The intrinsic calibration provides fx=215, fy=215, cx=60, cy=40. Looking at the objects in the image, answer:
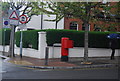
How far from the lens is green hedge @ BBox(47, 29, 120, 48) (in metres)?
16.4

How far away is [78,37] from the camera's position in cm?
1709

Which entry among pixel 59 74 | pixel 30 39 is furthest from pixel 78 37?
pixel 59 74

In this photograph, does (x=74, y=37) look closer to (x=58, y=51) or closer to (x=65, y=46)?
(x=58, y=51)

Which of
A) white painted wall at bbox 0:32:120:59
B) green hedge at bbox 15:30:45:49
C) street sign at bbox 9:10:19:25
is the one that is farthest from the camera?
green hedge at bbox 15:30:45:49

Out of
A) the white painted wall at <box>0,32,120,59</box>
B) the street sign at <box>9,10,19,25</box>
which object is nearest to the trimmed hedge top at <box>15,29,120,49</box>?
the white painted wall at <box>0,32,120,59</box>

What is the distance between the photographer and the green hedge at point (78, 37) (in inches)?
646

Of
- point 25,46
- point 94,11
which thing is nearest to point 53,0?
point 94,11

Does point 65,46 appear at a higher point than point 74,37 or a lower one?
lower

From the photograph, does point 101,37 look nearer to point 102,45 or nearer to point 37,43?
point 102,45

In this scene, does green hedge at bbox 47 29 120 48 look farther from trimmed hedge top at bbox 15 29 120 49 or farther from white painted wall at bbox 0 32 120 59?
white painted wall at bbox 0 32 120 59

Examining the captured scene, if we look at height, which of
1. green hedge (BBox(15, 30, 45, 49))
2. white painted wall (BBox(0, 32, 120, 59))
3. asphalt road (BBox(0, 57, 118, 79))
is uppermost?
green hedge (BBox(15, 30, 45, 49))

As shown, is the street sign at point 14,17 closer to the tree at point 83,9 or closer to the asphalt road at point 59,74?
the tree at point 83,9

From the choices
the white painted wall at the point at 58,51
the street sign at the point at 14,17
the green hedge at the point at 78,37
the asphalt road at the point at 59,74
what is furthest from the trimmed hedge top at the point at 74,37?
the asphalt road at the point at 59,74

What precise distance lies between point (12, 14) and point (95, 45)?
6.94 m
